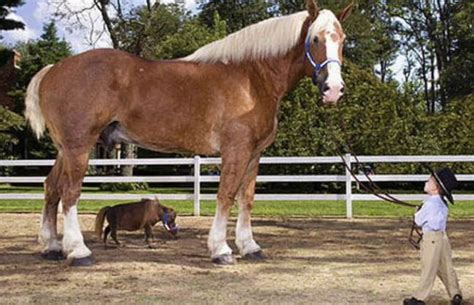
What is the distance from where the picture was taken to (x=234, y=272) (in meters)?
5.54

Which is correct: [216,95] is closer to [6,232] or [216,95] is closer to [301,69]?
[301,69]

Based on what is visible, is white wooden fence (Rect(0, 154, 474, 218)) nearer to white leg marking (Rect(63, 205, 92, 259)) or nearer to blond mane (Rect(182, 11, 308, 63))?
blond mane (Rect(182, 11, 308, 63))

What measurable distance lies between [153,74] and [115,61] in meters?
0.41

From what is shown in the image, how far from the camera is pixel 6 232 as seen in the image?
8.62 m

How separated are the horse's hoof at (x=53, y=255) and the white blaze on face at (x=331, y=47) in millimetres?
3278

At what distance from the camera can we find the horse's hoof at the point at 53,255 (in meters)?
6.24

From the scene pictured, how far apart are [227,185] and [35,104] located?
232 centimetres

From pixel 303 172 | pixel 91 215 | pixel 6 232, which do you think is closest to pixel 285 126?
pixel 303 172

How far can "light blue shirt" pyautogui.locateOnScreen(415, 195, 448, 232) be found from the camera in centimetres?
407

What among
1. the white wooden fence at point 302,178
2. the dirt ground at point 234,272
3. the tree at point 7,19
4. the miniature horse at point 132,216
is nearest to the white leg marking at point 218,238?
the dirt ground at point 234,272

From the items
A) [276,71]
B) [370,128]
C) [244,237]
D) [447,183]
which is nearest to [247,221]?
[244,237]

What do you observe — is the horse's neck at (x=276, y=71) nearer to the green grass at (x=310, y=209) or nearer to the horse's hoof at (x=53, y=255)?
the horse's hoof at (x=53, y=255)

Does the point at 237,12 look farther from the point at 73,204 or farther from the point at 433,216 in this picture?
the point at 433,216

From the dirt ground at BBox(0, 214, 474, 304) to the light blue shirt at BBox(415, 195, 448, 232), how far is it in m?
0.62
